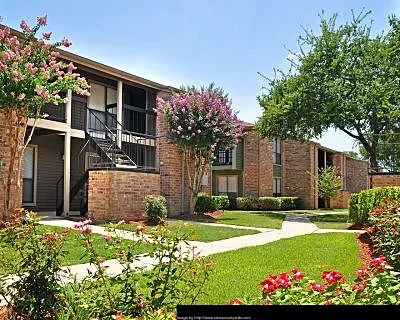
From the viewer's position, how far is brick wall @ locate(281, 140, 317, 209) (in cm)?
2441

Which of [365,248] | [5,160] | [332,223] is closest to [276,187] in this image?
[332,223]

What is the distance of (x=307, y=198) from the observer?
24.5 metres

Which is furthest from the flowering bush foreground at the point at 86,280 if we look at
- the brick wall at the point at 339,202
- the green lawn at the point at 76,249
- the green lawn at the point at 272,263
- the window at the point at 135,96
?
the brick wall at the point at 339,202

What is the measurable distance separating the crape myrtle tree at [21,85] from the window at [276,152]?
53.1 ft

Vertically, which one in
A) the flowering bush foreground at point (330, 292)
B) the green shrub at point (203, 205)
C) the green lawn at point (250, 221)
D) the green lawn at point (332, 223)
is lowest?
the green lawn at point (332, 223)

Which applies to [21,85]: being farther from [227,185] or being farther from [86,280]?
[227,185]

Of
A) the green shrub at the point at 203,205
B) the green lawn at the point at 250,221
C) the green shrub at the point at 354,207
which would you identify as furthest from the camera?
Answer: the green shrub at the point at 203,205

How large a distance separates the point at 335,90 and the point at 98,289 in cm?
1460

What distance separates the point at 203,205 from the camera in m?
15.0

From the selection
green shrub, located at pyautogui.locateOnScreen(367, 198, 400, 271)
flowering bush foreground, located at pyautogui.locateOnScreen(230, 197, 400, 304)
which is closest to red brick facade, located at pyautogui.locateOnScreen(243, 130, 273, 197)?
green shrub, located at pyautogui.locateOnScreen(367, 198, 400, 271)

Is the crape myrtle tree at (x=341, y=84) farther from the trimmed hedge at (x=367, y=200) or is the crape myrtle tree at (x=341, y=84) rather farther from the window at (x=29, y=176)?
the window at (x=29, y=176)

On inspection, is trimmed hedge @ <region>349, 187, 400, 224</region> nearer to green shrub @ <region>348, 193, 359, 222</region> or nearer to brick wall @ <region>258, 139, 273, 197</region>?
green shrub @ <region>348, 193, 359, 222</region>

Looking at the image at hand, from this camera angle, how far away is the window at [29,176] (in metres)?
13.2

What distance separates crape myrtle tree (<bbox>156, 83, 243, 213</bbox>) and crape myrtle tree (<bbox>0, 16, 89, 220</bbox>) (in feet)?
14.9
